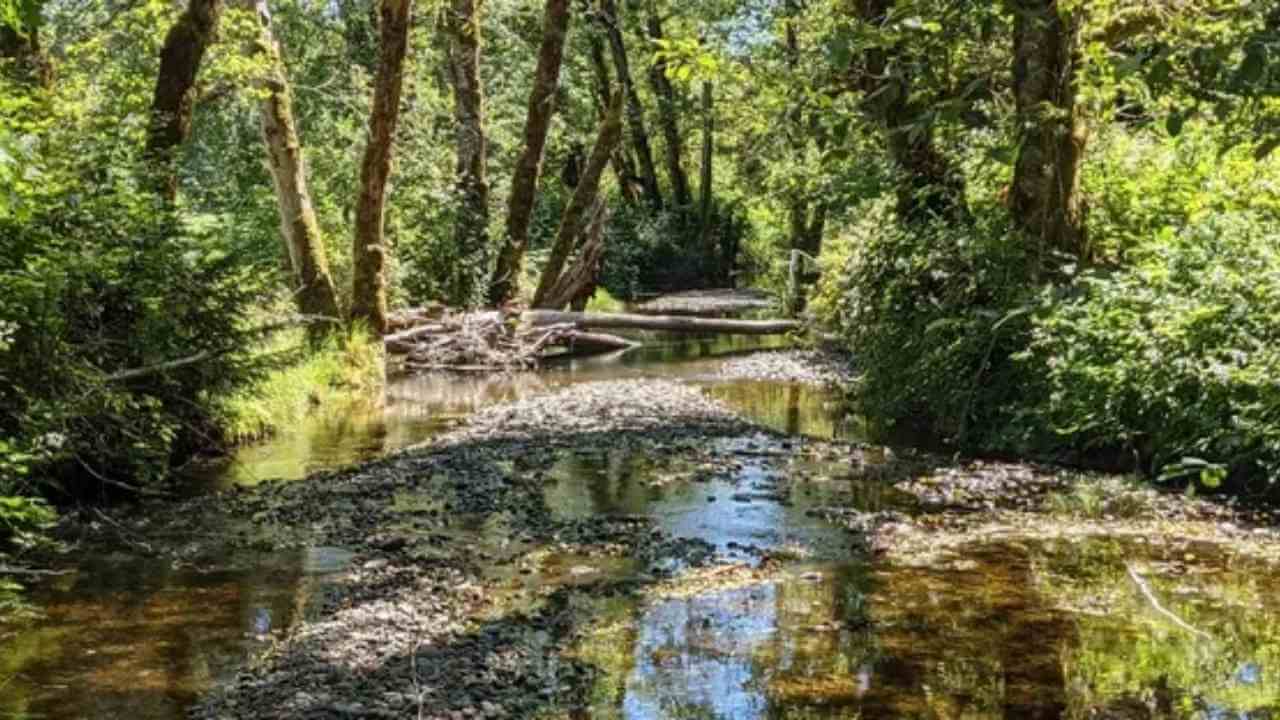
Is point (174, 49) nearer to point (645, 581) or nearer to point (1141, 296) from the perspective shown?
point (645, 581)

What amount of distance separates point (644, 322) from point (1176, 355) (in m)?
12.6

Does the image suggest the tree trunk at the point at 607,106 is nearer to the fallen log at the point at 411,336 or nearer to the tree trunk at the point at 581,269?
the tree trunk at the point at 581,269

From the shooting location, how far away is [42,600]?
6.51m

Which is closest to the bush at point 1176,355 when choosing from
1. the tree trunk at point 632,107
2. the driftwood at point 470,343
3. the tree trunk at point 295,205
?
the tree trunk at point 295,205

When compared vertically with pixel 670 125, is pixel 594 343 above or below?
below

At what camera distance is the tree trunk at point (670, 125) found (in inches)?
1544

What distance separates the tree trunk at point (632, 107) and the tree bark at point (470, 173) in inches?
413

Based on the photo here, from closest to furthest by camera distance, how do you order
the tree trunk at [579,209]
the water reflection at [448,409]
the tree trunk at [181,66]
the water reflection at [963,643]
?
the water reflection at [963,643]
the water reflection at [448,409]
the tree trunk at [181,66]
the tree trunk at [579,209]

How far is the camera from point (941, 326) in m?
12.1

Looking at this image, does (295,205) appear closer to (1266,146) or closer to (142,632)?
(142,632)

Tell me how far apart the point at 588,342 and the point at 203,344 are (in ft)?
42.0

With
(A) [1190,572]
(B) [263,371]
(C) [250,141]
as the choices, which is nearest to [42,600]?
(B) [263,371]

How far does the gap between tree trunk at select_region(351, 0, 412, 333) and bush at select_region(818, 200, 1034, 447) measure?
6.82 m

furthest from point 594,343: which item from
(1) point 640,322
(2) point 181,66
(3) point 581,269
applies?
(2) point 181,66
